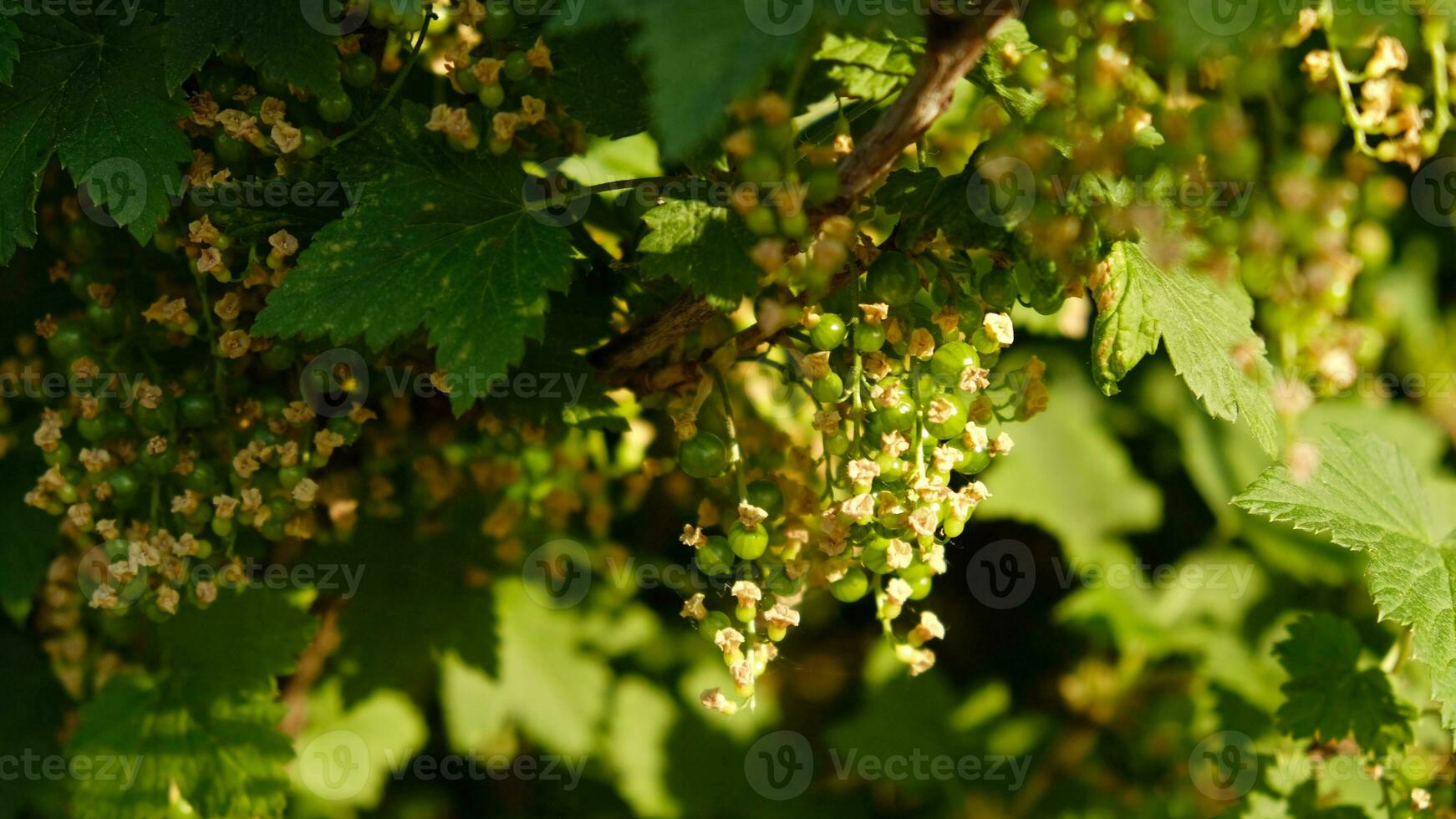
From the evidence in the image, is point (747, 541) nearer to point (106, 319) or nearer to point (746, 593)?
point (746, 593)

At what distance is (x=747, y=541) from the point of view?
1607 millimetres

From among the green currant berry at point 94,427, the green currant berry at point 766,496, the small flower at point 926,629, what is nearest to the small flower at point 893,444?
the green currant berry at point 766,496

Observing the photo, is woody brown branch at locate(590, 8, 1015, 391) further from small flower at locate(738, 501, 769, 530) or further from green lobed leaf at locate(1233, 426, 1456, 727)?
green lobed leaf at locate(1233, 426, 1456, 727)

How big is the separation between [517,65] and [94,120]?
632 mm

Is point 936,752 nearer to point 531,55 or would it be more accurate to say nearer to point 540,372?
point 540,372

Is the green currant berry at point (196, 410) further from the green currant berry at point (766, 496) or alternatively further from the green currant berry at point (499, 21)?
the green currant berry at point (766, 496)

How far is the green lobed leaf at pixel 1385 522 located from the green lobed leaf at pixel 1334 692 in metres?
0.28

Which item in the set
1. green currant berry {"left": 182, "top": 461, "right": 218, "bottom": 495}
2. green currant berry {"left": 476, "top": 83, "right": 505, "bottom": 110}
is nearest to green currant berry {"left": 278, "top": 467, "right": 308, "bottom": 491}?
green currant berry {"left": 182, "top": 461, "right": 218, "bottom": 495}

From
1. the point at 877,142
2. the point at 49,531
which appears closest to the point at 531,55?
the point at 877,142

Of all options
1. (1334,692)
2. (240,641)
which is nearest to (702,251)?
(240,641)

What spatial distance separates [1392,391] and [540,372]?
291 cm

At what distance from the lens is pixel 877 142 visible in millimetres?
1400

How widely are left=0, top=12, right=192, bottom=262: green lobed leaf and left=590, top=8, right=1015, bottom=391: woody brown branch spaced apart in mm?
715

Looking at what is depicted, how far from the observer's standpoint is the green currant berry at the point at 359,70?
1662 mm
